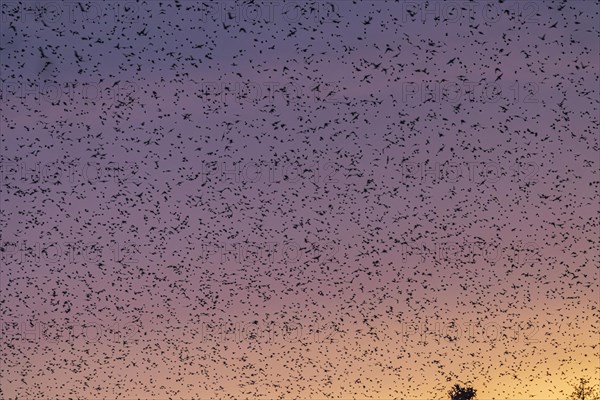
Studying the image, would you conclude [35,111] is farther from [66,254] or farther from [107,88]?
[66,254]

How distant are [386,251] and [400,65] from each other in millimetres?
4110

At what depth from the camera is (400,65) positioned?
1967cm

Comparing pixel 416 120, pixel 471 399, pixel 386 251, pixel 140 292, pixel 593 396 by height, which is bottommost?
pixel 471 399

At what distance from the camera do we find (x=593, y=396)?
32.6 m

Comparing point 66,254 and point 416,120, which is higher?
point 416,120

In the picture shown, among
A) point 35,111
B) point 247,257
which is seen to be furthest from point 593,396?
point 35,111

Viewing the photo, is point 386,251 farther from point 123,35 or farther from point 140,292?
point 123,35

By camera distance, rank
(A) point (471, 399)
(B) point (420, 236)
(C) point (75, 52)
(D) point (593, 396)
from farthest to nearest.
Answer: (A) point (471, 399), (D) point (593, 396), (B) point (420, 236), (C) point (75, 52)

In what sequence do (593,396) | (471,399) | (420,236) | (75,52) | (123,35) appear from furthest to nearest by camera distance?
(471,399)
(593,396)
(420,236)
(75,52)
(123,35)

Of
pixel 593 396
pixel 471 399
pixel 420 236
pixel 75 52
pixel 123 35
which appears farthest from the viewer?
pixel 471 399

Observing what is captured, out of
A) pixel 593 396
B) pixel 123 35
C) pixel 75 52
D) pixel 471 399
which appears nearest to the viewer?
pixel 123 35

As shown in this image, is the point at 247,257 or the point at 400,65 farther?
the point at 247,257

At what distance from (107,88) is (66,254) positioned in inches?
149

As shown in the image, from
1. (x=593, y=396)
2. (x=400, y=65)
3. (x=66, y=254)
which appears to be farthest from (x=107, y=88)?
(x=593, y=396)
